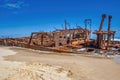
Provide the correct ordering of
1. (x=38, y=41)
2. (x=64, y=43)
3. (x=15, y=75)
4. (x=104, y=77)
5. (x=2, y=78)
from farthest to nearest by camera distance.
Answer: (x=38, y=41)
(x=64, y=43)
(x=104, y=77)
(x=15, y=75)
(x=2, y=78)

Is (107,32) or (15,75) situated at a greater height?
(107,32)

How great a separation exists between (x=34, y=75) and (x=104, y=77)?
13.4 ft

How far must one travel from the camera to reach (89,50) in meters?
29.0

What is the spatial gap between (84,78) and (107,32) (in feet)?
67.8

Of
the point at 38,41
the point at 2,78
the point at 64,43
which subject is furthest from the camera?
the point at 38,41

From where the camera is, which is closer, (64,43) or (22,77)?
(22,77)

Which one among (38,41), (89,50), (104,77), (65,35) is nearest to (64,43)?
(65,35)

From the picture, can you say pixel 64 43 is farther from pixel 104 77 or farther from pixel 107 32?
pixel 104 77

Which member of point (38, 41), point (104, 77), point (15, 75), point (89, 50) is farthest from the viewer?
point (38, 41)

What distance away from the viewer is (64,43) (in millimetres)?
36281

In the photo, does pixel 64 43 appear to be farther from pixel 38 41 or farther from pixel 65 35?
pixel 38 41

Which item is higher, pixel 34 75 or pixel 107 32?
pixel 107 32

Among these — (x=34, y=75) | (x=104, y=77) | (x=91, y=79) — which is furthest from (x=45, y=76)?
(x=104, y=77)

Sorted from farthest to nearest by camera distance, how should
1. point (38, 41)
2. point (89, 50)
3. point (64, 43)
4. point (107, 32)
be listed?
point (38, 41), point (64, 43), point (107, 32), point (89, 50)
